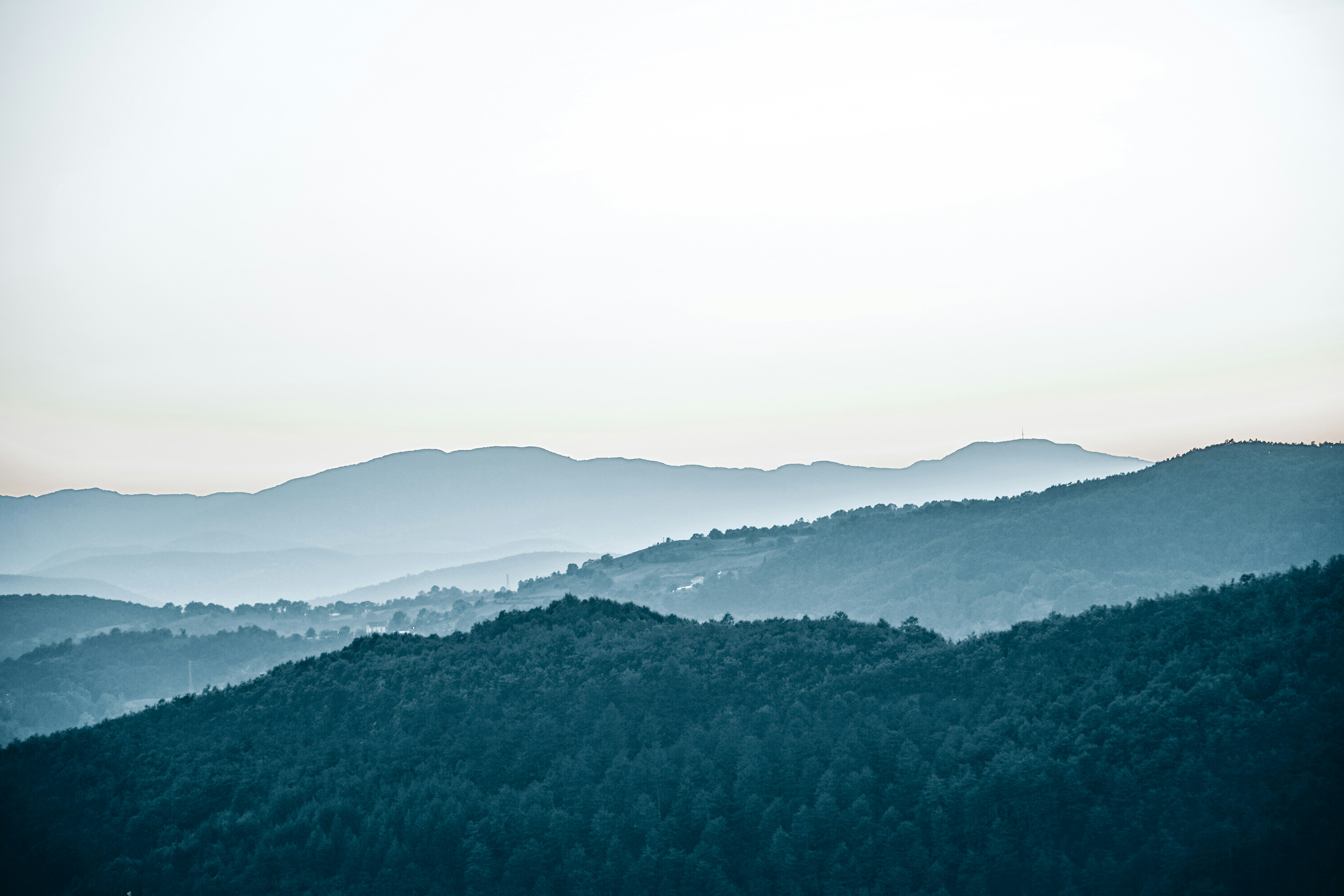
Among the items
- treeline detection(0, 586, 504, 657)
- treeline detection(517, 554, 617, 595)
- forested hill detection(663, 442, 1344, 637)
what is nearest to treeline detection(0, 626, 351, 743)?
treeline detection(0, 586, 504, 657)

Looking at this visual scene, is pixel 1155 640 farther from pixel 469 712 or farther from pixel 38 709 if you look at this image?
pixel 38 709

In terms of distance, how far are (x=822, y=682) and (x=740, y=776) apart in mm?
7804

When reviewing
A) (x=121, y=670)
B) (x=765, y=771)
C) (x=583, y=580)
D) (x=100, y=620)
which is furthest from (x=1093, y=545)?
(x=100, y=620)

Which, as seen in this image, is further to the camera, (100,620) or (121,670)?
(100,620)

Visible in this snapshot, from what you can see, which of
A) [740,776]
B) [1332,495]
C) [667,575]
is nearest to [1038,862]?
[740,776]

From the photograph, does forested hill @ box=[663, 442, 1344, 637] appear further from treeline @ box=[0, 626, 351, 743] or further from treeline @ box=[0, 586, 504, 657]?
treeline @ box=[0, 586, 504, 657]

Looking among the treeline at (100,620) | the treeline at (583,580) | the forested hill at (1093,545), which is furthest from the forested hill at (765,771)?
the treeline at (583,580)

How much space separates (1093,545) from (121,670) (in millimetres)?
127069

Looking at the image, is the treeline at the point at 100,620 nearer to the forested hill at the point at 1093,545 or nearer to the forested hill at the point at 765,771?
the forested hill at the point at 1093,545

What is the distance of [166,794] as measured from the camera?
46.1 metres

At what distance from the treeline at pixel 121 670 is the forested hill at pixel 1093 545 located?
64.2 m

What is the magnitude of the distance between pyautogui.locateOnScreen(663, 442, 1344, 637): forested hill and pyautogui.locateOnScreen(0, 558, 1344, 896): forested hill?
2837 inches

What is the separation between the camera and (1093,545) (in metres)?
127

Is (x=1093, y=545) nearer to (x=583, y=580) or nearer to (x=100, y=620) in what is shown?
(x=583, y=580)
